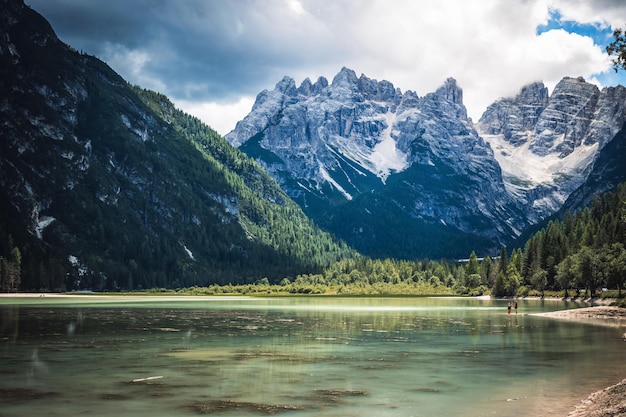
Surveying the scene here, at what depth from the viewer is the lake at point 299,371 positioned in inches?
1319

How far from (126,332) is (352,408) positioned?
155ft

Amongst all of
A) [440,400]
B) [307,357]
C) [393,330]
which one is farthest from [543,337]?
[440,400]

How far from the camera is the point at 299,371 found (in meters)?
45.6

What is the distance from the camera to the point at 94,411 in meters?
31.6

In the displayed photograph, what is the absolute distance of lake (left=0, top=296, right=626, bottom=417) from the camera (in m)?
33.5

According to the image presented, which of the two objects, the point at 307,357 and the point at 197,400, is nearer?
the point at 197,400

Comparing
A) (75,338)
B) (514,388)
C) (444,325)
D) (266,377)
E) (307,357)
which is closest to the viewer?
(514,388)

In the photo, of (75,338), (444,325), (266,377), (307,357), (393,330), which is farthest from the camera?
(444,325)

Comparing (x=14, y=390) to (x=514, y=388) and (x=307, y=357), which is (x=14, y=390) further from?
(x=514, y=388)

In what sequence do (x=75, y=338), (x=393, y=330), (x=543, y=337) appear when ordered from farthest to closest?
(x=393, y=330), (x=543, y=337), (x=75, y=338)

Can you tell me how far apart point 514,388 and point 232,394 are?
56.6ft

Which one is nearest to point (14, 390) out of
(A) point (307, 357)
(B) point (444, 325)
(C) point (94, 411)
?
(C) point (94, 411)

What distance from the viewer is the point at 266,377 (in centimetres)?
4259

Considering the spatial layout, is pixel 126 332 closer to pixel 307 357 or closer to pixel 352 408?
pixel 307 357
